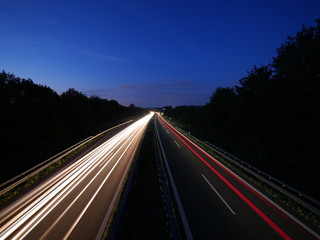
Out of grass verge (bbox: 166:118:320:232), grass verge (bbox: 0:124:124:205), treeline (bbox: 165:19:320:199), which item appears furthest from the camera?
treeline (bbox: 165:19:320:199)

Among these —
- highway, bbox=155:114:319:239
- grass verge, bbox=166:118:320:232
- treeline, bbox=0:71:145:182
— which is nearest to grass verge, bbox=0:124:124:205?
treeline, bbox=0:71:145:182

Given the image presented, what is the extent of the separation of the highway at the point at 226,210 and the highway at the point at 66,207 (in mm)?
4366

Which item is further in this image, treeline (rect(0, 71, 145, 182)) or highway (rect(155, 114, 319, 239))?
treeline (rect(0, 71, 145, 182))

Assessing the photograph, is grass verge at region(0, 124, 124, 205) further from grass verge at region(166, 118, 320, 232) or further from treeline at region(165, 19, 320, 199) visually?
treeline at region(165, 19, 320, 199)

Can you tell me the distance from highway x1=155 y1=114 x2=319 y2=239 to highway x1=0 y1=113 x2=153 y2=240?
4.37 metres

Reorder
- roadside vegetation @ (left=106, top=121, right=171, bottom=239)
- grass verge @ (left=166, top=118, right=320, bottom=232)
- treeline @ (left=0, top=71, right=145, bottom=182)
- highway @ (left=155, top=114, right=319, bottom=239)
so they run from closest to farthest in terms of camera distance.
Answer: roadside vegetation @ (left=106, top=121, right=171, bottom=239) < highway @ (left=155, top=114, right=319, bottom=239) < grass verge @ (left=166, top=118, right=320, bottom=232) < treeline @ (left=0, top=71, right=145, bottom=182)

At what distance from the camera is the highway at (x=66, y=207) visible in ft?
25.9

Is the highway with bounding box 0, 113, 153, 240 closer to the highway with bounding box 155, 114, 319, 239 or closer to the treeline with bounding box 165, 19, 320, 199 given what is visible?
the highway with bounding box 155, 114, 319, 239

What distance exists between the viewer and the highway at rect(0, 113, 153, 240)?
7898 millimetres

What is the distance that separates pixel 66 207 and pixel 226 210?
8.92 metres

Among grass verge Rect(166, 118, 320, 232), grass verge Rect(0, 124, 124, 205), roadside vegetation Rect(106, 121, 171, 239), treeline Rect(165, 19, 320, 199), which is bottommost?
grass verge Rect(0, 124, 124, 205)

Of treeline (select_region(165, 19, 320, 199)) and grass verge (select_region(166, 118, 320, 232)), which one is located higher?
treeline (select_region(165, 19, 320, 199))

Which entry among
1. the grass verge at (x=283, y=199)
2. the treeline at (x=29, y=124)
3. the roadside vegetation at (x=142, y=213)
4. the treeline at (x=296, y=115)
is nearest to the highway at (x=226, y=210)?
the grass verge at (x=283, y=199)

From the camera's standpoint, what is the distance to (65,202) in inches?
410
